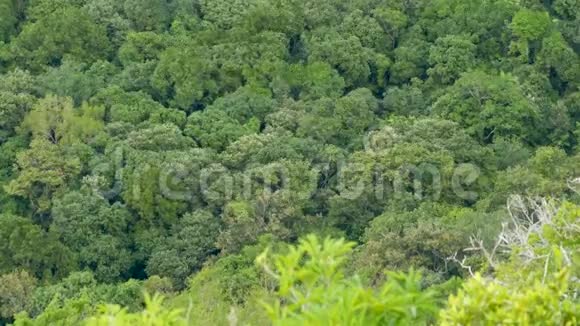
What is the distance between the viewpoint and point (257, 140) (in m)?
20.5

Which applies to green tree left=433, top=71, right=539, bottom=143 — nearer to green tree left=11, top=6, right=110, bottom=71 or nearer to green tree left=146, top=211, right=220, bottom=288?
green tree left=146, top=211, right=220, bottom=288

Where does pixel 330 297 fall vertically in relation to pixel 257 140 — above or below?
above

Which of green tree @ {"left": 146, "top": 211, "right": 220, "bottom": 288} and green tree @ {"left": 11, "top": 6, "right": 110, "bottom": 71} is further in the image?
green tree @ {"left": 11, "top": 6, "right": 110, "bottom": 71}

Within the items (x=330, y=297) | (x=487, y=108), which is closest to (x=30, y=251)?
(x=487, y=108)

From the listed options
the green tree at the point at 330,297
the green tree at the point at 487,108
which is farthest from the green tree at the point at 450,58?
the green tree at the point at 330,297

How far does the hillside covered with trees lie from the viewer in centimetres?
1672

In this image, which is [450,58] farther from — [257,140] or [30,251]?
[30,251]

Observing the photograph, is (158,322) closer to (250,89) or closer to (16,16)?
(250,89)

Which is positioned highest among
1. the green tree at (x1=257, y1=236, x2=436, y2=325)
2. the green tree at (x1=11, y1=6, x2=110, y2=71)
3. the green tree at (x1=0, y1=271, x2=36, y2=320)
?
the green tree at (x1=257, y1=236, x2=436, y2=325)

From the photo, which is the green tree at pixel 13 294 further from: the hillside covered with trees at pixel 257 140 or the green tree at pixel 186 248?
the green tree at pixel 186 248

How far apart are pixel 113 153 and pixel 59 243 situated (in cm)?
263

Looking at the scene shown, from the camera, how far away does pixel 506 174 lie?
1897cm

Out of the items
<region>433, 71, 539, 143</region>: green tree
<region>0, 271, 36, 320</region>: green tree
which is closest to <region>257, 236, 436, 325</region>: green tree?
<region>0, 271, 36, 320</region>: green tree

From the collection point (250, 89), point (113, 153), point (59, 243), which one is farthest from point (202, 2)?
point (59, 243)
